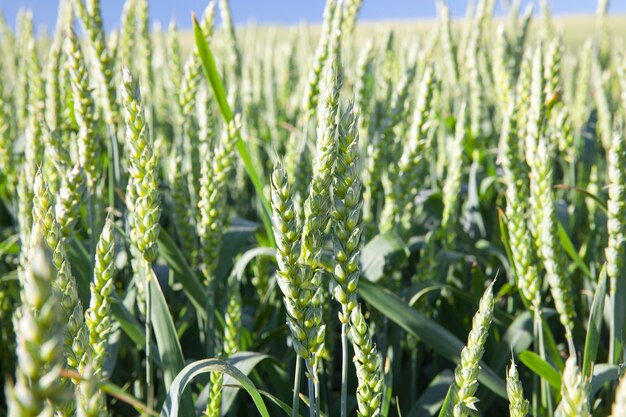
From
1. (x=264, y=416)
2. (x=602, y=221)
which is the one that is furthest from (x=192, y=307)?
(x=602, y=221)

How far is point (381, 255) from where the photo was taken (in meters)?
1.47

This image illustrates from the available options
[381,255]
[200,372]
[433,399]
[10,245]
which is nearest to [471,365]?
[200,372]

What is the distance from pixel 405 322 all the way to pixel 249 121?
2043mm

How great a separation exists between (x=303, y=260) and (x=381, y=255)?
27.9 inches

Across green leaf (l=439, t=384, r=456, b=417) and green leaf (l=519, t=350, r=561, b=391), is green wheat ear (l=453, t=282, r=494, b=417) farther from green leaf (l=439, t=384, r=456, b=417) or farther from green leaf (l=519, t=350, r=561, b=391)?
green leaf (l=519, t=350, r=561, b=391)

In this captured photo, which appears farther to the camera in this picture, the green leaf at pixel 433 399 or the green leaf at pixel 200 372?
the green leaf at pixel 433 399

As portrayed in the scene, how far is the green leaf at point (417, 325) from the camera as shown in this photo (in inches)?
46.9

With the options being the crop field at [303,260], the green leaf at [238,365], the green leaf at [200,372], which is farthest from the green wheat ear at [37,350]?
the green leaf at [238,365]

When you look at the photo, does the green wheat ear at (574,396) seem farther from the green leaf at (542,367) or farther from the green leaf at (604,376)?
the green leaf at (604,376)

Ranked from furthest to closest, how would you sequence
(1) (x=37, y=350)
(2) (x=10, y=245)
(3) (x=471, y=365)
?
(2) (x=10, y=245) → (3) (x=471, y=365) → (1) (x=37, y=350)

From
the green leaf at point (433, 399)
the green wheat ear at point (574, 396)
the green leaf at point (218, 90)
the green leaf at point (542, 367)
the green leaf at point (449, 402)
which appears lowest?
the green leaf at point (433, 399)

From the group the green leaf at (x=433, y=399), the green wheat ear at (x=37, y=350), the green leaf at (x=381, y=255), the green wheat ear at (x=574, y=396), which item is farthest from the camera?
the green leaf at (x=381, y=255)

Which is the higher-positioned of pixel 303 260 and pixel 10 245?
pixel 303 260

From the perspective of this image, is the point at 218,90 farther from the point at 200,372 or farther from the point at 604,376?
the point at 604,376
